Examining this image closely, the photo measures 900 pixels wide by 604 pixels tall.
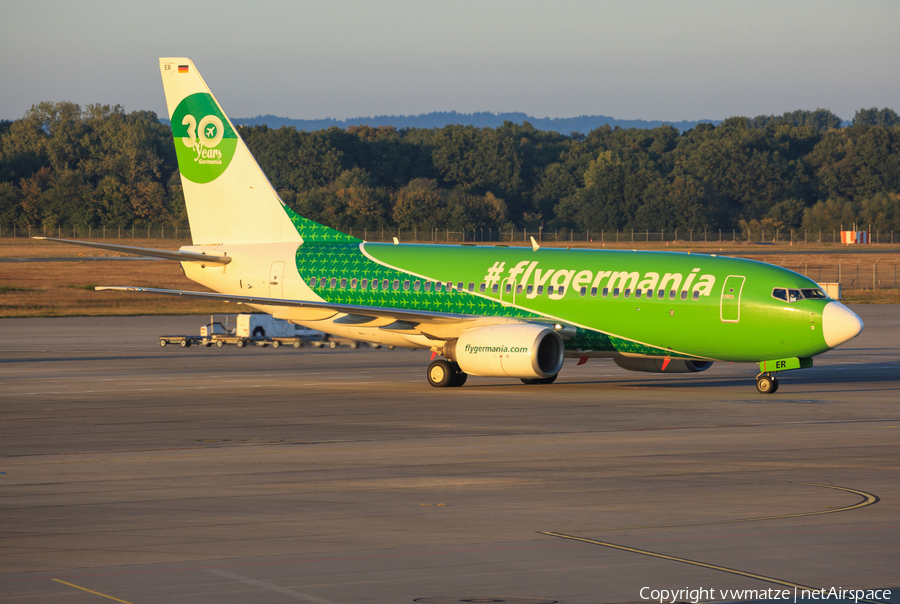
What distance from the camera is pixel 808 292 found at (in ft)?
110

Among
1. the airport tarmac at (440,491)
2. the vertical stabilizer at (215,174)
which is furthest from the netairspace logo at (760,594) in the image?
the vertical stabilizer at (215,174)

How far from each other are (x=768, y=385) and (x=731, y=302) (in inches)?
116

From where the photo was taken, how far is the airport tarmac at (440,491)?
1298 cm

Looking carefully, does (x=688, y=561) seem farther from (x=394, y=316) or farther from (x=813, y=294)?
(x=394, y=316)

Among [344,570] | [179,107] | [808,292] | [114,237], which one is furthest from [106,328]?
[114,237]

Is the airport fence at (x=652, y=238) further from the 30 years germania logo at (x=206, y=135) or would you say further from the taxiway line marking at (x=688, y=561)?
the taxiway line marking at (x=688, y=561)

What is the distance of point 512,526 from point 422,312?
66.5ft

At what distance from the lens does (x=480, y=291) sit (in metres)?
37.2

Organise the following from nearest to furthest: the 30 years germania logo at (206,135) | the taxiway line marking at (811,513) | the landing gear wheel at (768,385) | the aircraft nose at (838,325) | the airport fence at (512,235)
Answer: the taxiway line marking at (811,513), the aircraft nose at (838,325), the landing gear wheel at (768,385), the 30 years germania logo at (206,135), the airport fence at (512,235)

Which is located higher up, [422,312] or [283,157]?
[283,157]

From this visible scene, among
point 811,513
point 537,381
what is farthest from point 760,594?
point 537,381

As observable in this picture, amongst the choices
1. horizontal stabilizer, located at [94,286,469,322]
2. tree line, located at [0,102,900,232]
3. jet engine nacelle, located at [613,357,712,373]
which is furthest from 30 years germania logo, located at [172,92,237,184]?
tree line, located at [0,102,900,232]

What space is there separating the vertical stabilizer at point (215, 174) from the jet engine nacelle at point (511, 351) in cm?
975

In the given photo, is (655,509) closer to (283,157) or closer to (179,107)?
(179,107)
